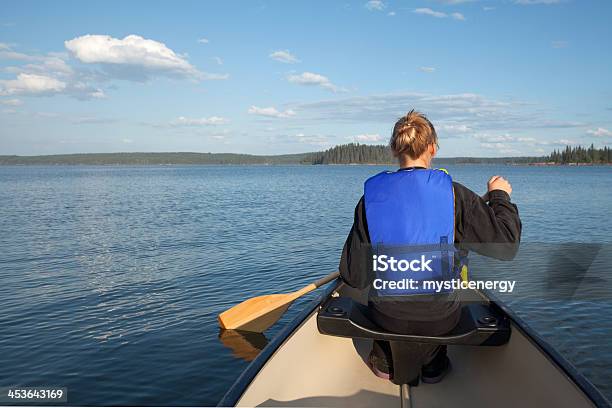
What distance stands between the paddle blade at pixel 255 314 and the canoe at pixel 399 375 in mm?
2571

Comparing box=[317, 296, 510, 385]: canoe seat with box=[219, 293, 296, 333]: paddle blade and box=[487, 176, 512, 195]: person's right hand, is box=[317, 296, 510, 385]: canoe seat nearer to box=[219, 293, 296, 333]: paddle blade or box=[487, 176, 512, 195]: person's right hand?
box=[487, 176, 512, 195]: person's right hand

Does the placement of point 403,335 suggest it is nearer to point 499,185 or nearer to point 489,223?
point 489,223

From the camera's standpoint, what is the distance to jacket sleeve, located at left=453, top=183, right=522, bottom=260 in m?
2.65

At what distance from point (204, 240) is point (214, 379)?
9.92 meters

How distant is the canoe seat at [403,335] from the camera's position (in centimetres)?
309

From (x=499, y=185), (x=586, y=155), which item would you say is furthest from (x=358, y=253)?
(x=586, y=155)

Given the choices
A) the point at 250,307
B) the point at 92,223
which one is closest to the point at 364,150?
the point at 92,223

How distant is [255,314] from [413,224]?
4.66m

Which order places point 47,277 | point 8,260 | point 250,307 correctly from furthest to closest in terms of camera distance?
point 8,260
point 47,277
point 250,307

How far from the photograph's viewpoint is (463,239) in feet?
9.25

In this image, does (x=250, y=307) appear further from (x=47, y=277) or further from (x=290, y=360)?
(x=47, y=277)

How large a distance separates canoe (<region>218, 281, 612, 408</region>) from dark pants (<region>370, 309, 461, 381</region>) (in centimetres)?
6

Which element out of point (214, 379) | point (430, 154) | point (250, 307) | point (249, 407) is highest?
point (430, 154)

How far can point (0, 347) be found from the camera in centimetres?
666
